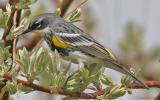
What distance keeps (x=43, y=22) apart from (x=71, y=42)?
0.65 feet

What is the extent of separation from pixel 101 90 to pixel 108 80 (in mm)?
108

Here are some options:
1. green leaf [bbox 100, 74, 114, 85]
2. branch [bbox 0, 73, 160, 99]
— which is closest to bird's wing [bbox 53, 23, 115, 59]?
green leaf [bbox 100, 74, 114, 85]

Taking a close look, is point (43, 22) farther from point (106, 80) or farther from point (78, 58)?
point (106, 80)

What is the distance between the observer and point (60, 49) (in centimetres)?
236

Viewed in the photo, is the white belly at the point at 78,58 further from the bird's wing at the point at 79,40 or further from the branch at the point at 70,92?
the branch at the point at 70,92

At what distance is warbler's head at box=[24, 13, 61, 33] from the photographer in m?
2.30

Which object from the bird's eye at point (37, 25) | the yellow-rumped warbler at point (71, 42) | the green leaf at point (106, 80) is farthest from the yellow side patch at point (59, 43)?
the green leaf at point (106, 80)

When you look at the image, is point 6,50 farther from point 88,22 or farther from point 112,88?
point 88,22

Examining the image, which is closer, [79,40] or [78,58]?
[78,58]

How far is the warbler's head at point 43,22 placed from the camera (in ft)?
7.55

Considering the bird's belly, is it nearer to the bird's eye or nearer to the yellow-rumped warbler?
the yellow-rumped warbler

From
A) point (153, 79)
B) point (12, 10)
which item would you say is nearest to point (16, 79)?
point (12, 10)

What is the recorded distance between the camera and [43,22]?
2551 millimetres

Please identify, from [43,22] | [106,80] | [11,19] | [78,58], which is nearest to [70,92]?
[106,80]
